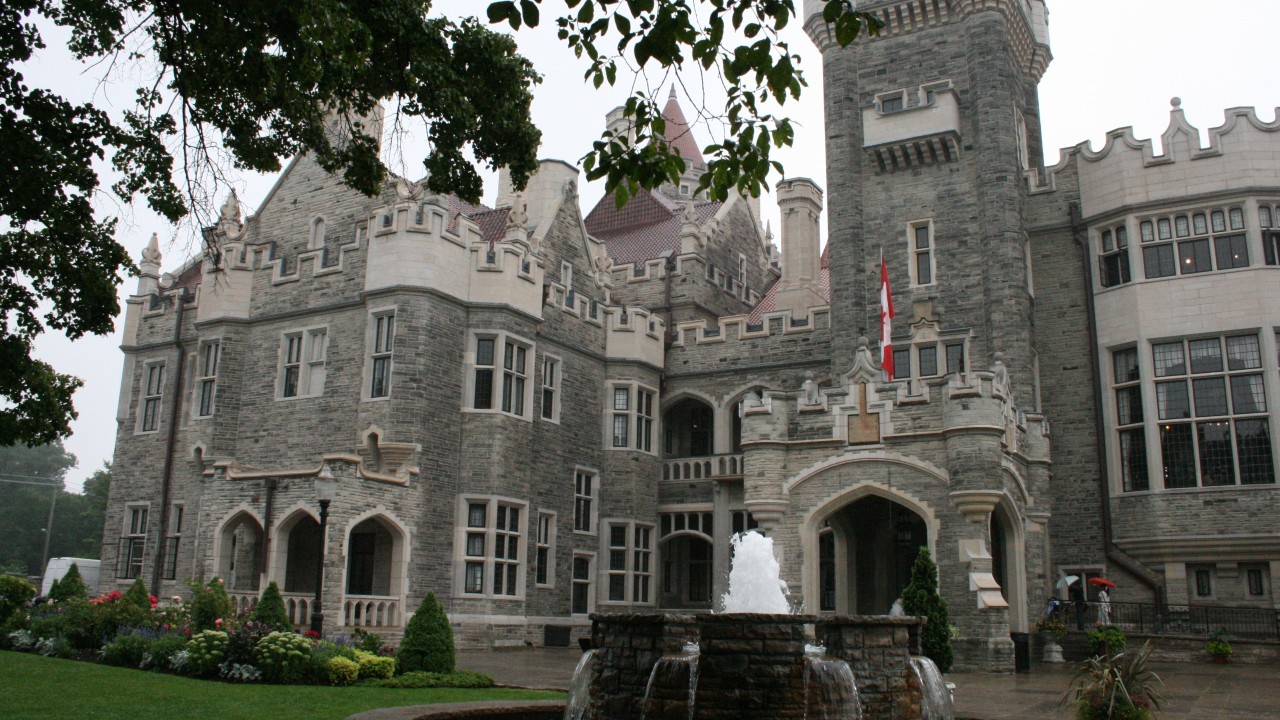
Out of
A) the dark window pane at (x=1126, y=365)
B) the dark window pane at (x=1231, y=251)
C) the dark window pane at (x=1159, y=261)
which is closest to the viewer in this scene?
the dark window pane at (x=1231, y=251)

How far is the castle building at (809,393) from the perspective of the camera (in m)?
22.6

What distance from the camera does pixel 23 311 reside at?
38.0 ft

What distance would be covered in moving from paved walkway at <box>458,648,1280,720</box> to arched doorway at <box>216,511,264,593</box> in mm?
5056

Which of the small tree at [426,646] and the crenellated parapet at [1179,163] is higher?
the crenellated parapet at [1179,163]

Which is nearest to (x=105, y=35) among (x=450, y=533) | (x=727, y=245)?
(x=450, y=533)

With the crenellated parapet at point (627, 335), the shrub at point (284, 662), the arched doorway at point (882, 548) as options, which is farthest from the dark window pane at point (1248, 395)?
the shrub at point (284, 662)

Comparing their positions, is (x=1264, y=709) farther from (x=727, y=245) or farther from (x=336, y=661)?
(x=727, y=245)

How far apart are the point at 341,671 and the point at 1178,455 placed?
18590 mm

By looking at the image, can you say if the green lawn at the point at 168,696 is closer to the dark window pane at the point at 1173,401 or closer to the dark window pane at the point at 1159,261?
the dark window pane at the point at 1173,401

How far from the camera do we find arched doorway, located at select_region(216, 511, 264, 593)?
915 inches

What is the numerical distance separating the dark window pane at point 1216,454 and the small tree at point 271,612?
19128 mm

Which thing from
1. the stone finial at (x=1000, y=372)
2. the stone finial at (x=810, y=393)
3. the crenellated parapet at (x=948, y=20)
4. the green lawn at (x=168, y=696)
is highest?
the crenellated parapet at (x=948, y=20)

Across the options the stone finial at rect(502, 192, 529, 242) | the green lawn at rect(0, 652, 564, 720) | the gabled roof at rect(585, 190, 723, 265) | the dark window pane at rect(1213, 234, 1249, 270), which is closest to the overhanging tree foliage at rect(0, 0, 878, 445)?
the green lawn at rect(0, 652, 564, 720)

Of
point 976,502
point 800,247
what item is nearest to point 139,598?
point 976,502
